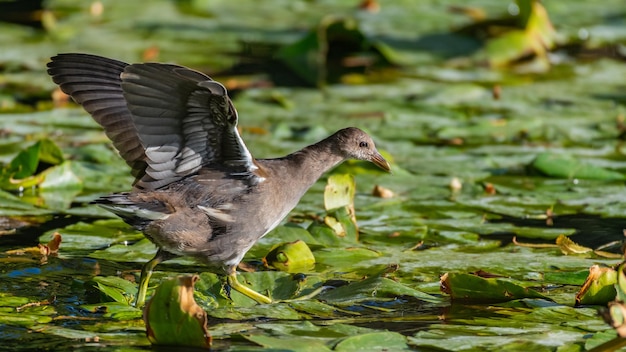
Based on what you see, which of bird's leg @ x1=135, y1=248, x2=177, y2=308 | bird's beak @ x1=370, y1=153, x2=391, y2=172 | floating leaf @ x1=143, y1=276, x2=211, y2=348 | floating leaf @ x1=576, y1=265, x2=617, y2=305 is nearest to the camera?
floating leaf @ x1=143, y1=276, x2=211, y2=348

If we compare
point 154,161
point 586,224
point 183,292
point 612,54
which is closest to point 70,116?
point 154,161

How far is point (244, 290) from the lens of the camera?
4.82m

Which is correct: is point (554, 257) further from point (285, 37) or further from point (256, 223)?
point (285, 37)

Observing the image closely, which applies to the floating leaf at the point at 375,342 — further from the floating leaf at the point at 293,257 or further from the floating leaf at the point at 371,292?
the floating leaf at the point at 293,257

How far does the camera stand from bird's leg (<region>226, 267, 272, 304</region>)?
15.7 feet

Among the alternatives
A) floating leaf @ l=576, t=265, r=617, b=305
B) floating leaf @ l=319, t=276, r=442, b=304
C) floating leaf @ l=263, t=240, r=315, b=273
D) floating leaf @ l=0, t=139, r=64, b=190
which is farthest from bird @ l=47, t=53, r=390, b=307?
floating leaf @ l=576, t=265, r=617, b=305

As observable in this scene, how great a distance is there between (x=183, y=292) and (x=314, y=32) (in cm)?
591

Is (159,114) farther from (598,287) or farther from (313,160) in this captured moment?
(598,287)

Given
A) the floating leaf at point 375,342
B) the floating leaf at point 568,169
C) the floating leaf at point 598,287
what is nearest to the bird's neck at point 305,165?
the floating leaf at point 375,342

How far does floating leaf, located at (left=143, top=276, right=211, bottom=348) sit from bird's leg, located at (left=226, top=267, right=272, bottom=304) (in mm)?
728

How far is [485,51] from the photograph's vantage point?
9953 mm

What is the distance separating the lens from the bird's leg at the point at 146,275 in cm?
476

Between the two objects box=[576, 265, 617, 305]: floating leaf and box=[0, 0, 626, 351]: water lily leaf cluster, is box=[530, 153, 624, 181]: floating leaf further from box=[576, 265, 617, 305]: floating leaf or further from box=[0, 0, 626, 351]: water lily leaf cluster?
box=[576, 265, 617, 305]: floating leaf

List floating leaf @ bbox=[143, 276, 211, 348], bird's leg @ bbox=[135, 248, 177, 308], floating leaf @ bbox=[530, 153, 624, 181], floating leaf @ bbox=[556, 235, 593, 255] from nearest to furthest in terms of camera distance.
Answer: floating leaf @ bbox=[143, 276, 211, 348] → bird's leg @ bbox=[135, 248, 177, 308] → floating leaf @ bbox=[556, 235, 593, 255] → floating leaf @ bbox=[530, 153, 624, 181]
